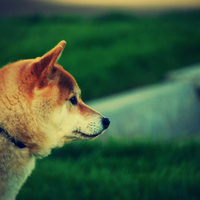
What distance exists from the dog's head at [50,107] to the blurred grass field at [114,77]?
0.79m


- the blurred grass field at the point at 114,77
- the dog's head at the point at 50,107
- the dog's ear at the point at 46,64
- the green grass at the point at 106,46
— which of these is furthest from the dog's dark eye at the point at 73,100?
the green grass at the point at 106,46

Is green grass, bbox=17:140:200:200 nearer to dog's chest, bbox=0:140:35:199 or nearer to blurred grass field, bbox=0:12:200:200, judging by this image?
blurred grass field, bbox=0:12:200:200

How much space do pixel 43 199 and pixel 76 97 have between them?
1.08 m

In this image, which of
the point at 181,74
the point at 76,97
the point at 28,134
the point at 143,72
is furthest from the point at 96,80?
the point at 28,134

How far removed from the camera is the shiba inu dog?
164 centimetres

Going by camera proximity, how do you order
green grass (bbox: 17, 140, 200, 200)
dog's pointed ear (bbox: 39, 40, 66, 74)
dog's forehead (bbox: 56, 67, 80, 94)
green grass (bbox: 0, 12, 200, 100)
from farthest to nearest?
green grass (bbox: 0, 12, 200, 100) < green grass (bbox: 17, 140, 200, 200) < dog's forehead (bbox: 56, 67, 80, 94) < dog's pointed ear (bbox: 39, 40, 66, 74)

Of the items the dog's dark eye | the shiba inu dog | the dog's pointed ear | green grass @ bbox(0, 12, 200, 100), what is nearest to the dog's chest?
the shiba inu dog

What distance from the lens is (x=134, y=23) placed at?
8031 millimetres

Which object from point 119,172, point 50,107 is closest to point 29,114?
point 50,107

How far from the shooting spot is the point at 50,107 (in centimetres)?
173

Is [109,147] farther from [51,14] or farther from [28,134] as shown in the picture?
[51,14]

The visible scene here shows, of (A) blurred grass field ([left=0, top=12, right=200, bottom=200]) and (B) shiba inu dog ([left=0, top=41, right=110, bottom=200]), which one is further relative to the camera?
(A) blurred grass field ([left=0, top=12, right=200, bottom=200])

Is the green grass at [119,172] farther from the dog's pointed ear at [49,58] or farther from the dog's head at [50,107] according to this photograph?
the dog's pointed ear at [49,58]

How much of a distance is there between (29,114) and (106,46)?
4926mm
